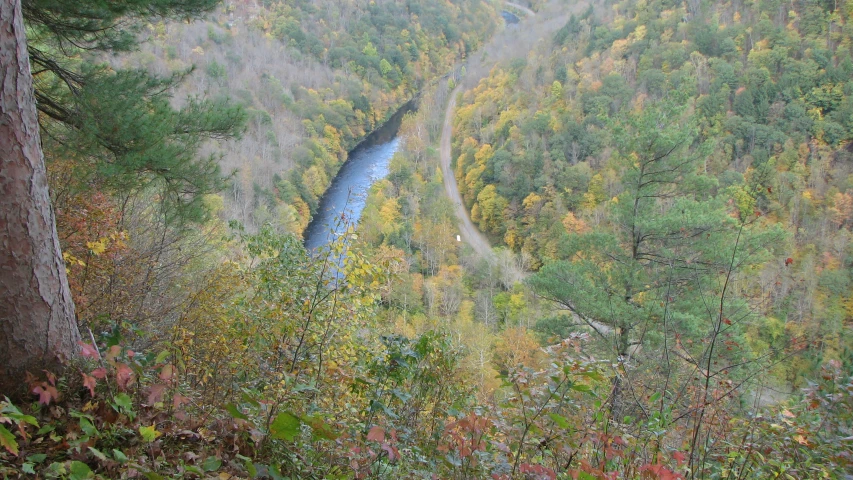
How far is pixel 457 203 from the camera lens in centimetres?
2995

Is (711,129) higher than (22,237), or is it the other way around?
(22,237)

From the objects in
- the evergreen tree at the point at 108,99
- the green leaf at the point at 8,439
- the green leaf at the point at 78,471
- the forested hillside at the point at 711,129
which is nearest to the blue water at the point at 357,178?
the forested hillside at the point at 711,129

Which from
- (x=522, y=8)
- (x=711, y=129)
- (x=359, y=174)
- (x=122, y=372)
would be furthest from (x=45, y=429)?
(x=522, y=8)

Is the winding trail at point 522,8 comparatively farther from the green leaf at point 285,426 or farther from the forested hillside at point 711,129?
the green leaf at point 285,426

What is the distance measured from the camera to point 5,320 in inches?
81.7

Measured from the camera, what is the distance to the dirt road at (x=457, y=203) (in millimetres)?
26567

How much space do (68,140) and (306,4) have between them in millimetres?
59227

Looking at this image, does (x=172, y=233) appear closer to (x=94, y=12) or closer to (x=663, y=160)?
(x=94, y=12)

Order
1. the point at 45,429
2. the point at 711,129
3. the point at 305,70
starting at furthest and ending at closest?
the point at 305,70 < the point at 711,129 < the point at 45,429

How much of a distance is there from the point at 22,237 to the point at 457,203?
28.2 m

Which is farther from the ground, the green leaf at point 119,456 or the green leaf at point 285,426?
the green leaf at point 119,456

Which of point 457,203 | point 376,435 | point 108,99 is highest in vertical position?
point 108,99

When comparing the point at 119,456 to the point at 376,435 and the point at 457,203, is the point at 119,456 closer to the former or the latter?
the point at 376,435

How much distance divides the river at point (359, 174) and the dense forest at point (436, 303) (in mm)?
1254
